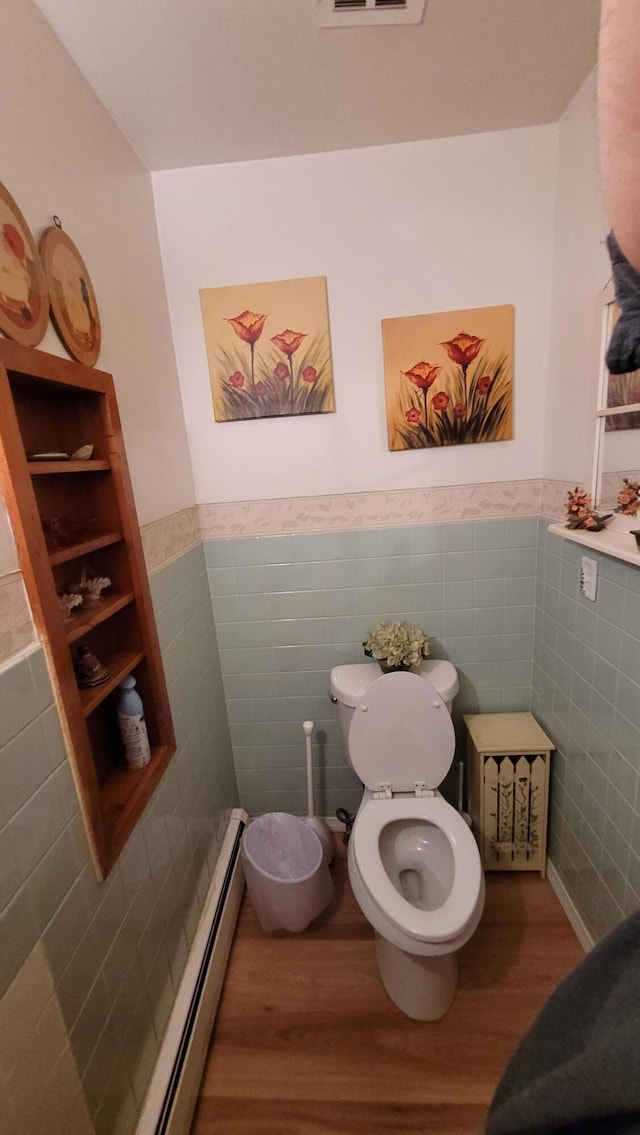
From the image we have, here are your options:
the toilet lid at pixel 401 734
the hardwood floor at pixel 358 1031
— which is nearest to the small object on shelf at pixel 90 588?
the toilet lid at pixel 401 734

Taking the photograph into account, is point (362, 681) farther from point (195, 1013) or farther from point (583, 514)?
point (195, 1013)

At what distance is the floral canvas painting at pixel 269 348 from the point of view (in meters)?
1.31

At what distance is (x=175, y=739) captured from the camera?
3.77ft

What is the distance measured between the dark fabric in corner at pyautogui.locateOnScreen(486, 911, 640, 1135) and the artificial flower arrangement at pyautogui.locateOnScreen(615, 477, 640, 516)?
3.01 ft

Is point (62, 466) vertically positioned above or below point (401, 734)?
above

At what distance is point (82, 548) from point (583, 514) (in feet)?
3.82

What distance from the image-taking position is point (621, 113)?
27 cm

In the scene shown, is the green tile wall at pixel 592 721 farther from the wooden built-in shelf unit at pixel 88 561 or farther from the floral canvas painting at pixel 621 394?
the wooden built-in shelf unit at pixel 88 561

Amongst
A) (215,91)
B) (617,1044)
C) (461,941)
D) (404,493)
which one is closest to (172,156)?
(215,91)

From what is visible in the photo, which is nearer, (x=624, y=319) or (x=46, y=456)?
(x=624, y=319)

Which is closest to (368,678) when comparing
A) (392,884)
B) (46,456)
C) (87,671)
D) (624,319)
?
(392,884)

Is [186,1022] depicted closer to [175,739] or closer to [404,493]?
[175,739]

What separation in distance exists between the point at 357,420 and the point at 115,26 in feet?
3.16

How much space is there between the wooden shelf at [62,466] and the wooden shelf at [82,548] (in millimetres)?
138
